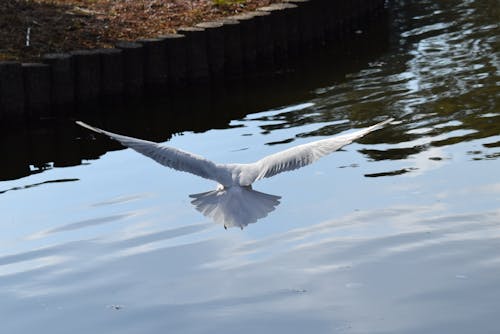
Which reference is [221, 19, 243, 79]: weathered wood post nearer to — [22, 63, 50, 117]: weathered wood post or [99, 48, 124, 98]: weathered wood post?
[99, 48, 124, 98]: weathered wood post

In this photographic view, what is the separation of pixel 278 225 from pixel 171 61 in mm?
4280

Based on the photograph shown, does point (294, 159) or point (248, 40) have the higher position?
point (248, 40)

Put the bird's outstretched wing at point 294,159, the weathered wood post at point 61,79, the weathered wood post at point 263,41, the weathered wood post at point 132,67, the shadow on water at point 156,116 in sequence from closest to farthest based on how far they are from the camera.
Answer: the bird's outstretched wing at point 294,159
the shadow on water at point 156,116
the weathered wood post at point 61,79
the weathered wood post at point 132,67
the weathered wood post at point 263,41

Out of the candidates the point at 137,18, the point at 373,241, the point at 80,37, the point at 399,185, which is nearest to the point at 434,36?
the point at 137,18

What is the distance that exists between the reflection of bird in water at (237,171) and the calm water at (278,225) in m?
0.51

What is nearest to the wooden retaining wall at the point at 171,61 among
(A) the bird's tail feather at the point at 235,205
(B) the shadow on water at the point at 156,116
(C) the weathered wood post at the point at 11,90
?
(C) the weathered wood post at the point at 11,90

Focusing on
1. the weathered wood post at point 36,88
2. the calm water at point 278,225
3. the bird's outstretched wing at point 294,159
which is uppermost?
the weathered wood post at point 36,88

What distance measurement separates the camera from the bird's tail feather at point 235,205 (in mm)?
5755

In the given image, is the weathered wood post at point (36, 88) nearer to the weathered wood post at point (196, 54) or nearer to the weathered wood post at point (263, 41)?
the weathered wood post at point (196, 54)

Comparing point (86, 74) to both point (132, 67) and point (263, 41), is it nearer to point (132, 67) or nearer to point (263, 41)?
point (132, 67)

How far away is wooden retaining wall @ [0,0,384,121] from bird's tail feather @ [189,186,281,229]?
173 inches

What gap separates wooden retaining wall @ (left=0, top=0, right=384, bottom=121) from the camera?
10148 millimetres

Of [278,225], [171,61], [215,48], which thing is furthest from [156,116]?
[278,225]

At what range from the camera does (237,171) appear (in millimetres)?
6207
